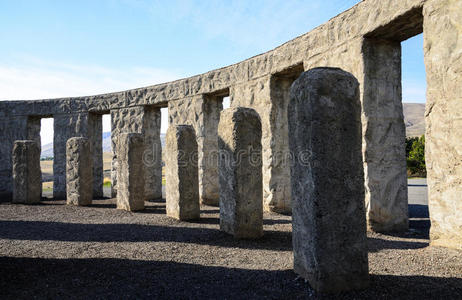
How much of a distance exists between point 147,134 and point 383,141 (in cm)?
715

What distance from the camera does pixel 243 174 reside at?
4.88 meters

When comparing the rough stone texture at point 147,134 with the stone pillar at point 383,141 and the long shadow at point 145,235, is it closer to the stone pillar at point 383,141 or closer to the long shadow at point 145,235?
the long shadow at point 145,235

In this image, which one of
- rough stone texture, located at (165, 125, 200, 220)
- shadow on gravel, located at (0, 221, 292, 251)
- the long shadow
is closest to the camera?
the long shadow

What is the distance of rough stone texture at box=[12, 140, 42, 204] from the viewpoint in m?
9.40

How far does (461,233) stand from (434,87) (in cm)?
182

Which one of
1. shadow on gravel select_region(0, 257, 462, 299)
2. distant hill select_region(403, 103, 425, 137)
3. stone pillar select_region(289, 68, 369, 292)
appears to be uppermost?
distant hill select_region(403, 103, 425, 137)

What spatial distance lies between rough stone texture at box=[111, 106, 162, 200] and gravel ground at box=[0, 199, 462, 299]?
13.2 feet

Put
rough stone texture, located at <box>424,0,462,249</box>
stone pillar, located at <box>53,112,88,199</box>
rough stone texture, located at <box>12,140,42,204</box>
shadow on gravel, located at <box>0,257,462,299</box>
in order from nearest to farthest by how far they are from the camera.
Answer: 1. shadow on gravel, located at <box>0,257,462,299</box>
2. rough stone texture, located at <box>424,0,462,249</box>
3. rough stone texture, located at <box>12,140,42,204</box>
4. stone pillar, located at <box>53,112,88,199</box>

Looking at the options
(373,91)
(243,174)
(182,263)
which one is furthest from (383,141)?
(182,263)

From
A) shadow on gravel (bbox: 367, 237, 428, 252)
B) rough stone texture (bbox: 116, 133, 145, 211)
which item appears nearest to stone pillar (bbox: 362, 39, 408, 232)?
shadow on gravel (bbox: 367, 237, 428, 252)

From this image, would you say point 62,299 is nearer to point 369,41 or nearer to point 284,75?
point 369,41

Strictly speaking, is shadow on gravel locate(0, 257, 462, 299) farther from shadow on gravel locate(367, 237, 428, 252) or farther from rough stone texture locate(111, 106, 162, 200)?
rough stone texture locate(111, 106, 162, 200)

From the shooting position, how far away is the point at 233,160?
488 cm

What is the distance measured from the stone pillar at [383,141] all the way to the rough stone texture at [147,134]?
6.76 metres
